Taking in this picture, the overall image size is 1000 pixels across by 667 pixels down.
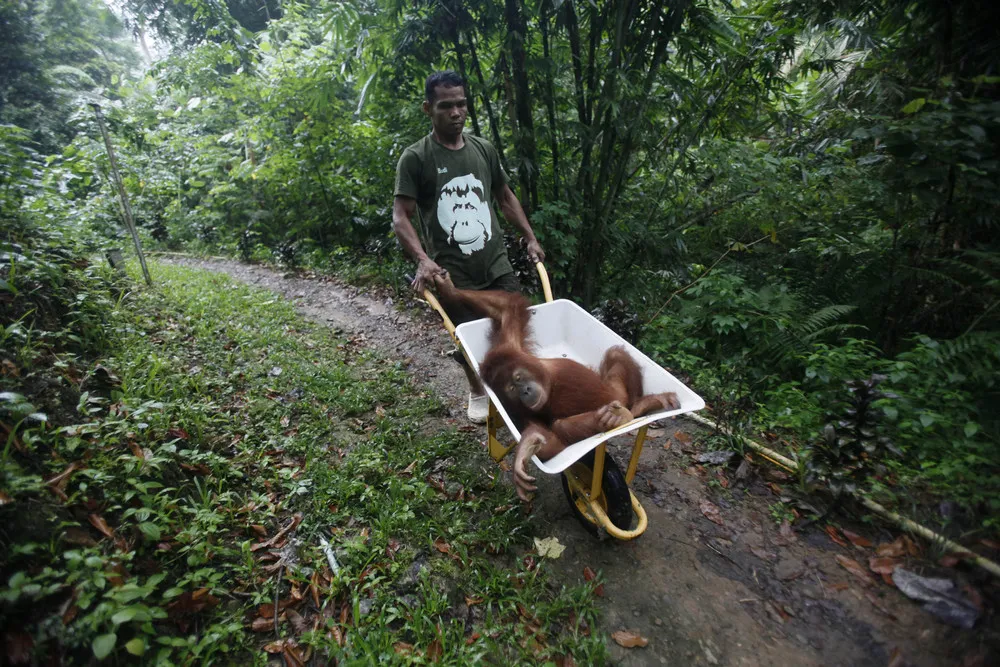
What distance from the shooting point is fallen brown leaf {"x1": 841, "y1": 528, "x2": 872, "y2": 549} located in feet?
7.66

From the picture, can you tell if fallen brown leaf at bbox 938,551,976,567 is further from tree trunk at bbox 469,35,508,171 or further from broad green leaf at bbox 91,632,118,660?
tree trunk at bbox 469,35,508,171

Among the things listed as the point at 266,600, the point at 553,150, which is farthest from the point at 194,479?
the point at 553,150

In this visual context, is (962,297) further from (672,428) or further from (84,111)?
(84,111)

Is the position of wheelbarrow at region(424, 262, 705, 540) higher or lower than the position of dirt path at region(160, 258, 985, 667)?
higher

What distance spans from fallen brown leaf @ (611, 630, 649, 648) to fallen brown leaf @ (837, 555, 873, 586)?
3.47 ft

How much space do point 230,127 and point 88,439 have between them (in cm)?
1101

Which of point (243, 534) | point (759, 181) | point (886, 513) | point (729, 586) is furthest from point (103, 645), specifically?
point (759, 181)

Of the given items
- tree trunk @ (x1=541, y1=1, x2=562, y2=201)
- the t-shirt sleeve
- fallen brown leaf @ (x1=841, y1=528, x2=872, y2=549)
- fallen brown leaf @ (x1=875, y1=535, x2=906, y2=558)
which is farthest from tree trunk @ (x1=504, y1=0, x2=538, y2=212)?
fallen brown leaf @ (x1=875, y1=535, x2=906, y2=558)

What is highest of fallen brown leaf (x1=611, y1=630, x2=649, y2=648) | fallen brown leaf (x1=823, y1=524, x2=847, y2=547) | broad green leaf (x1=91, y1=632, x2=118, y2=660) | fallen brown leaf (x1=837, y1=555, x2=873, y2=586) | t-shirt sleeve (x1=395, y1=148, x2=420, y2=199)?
t-shirt sleeve (x1=395, y1=148, x2=420, y2=199)

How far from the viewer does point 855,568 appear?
2225 millimetres

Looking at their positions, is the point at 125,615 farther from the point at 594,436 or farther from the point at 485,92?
the point at 485,92

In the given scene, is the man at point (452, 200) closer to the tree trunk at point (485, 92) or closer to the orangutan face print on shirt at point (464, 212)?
the orangutan face print on shirt at point (464, 212)

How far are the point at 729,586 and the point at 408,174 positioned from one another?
2.76 metres

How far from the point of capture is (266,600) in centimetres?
207
